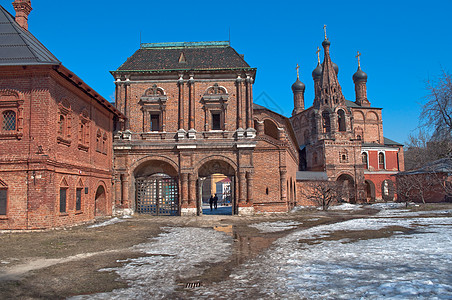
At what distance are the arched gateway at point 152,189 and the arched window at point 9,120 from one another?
8.88 m

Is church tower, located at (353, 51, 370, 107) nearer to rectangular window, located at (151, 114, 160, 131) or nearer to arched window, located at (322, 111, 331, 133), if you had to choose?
arched window, located at (322, 111, 331, 133)

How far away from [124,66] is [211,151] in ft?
25.9

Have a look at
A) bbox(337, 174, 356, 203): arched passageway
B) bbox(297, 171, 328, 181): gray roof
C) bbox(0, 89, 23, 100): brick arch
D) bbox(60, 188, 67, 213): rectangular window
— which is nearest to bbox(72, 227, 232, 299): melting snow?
bbox(60, 188, 67, 213): rectangular window

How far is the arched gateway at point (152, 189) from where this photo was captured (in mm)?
21984

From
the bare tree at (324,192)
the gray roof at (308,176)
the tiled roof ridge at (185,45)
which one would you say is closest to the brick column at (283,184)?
the bare tree at (324,192)

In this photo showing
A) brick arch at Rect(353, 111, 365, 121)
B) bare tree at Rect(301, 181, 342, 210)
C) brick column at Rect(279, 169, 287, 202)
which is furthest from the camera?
brick arch at Rect(353, 111, 365, 121)

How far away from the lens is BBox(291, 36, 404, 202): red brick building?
45.3m

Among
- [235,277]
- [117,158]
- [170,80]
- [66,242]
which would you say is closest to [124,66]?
[170,80]

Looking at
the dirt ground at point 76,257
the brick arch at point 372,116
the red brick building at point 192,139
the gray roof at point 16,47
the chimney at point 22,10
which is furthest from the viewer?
the brick arch at point 372,116

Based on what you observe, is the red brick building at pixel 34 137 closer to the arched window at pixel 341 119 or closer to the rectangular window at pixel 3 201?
the rectangular window at pixel 3 201

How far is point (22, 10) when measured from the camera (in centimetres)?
1631

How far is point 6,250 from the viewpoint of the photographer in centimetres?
918

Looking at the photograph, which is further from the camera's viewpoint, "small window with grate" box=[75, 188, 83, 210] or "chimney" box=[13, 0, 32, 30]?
"chimney" box=[13, 0, 32, 30]

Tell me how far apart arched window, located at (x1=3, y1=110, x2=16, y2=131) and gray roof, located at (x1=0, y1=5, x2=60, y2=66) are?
181 centimetres
